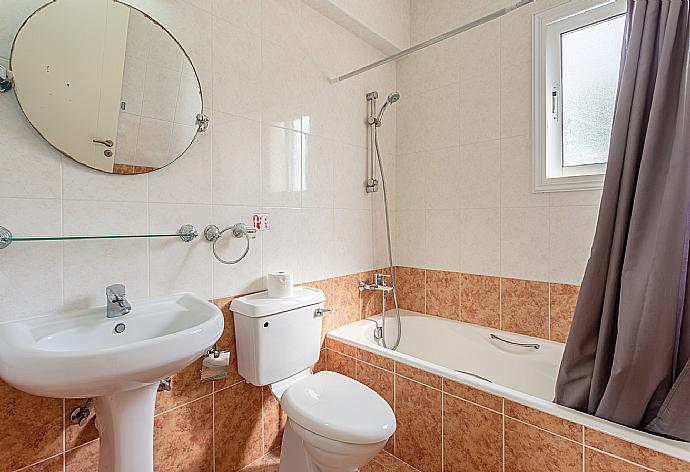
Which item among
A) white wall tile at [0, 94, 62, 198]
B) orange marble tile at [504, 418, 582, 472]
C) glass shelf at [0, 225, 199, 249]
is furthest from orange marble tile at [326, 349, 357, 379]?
white wall tile at [0, 94, 62, 198]

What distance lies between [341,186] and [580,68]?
1.43 m

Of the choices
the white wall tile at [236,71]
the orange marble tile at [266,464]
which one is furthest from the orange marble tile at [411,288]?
the white wall tile at [236,71]

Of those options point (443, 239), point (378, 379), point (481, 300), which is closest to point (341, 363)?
point (378, 379)

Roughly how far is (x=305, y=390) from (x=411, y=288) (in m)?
1.30

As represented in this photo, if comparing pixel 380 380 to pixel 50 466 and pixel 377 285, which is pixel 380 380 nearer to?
pixel 377 285

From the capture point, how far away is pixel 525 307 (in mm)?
2057

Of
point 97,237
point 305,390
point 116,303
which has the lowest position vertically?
point 305,390

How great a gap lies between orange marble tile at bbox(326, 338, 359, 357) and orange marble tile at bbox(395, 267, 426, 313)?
752 millimetres

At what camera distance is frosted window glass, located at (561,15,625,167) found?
1.88 meters

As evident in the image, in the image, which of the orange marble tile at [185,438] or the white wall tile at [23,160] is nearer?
the white wall tile at [23,160]

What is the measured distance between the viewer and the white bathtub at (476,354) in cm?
151

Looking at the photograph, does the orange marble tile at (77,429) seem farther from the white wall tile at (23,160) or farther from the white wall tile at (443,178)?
the white wall tile at (443,178)

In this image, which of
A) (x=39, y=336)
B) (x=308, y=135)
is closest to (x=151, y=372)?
(x=39, y=336)

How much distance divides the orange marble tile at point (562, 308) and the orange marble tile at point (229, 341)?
1632 mm
